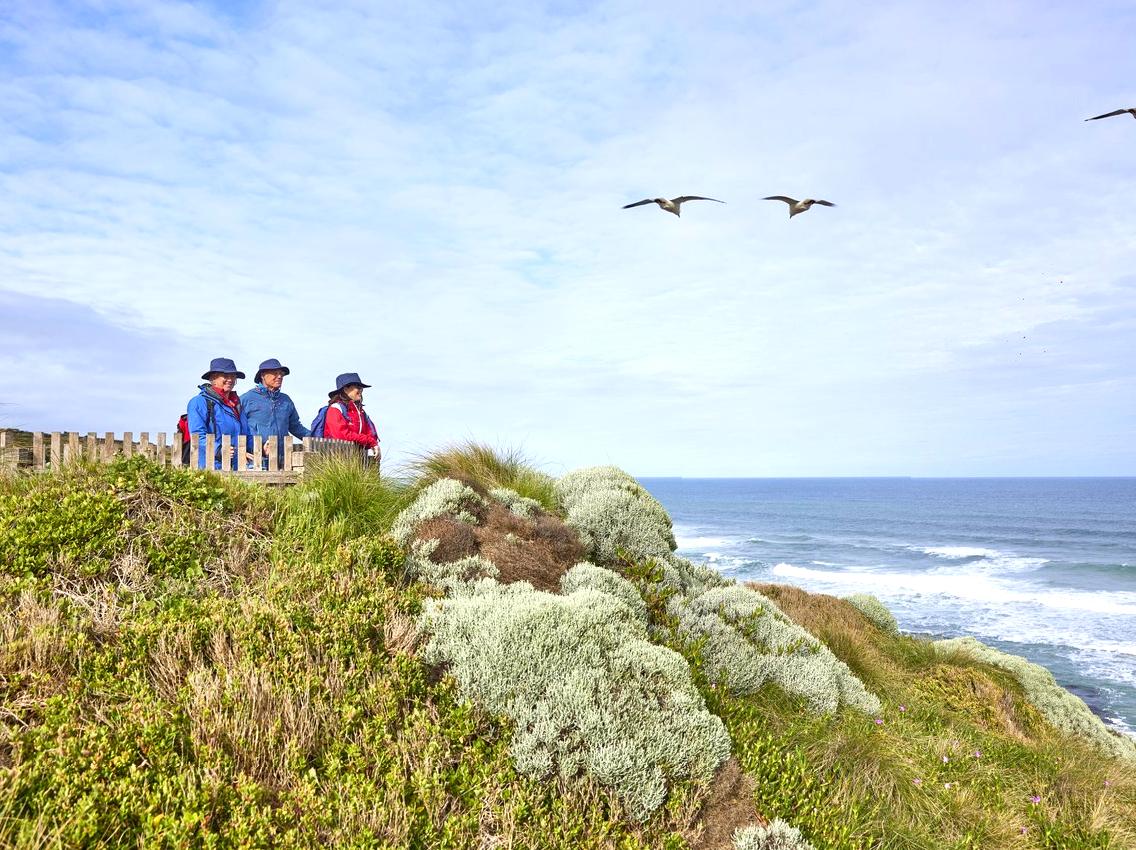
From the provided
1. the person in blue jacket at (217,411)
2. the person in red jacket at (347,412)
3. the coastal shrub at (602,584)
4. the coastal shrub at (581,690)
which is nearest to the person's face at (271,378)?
the person in blue jacket at (217,411)

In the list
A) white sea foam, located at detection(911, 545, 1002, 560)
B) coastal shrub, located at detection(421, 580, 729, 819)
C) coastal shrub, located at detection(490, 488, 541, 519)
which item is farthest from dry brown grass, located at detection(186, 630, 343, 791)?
white sea foam, located at detection(911, 545, 1002, 560)

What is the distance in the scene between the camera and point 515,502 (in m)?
8.38

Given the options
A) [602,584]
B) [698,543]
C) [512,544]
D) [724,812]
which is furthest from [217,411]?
[698,543]

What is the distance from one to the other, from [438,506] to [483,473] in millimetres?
1939

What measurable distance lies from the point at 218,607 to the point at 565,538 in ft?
11.7

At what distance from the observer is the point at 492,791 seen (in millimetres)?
3787

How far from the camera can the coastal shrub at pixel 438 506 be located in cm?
695

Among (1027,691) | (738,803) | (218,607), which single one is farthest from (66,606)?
(1027,691)

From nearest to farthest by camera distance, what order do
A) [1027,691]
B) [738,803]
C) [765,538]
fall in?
1. [738,803]
2. [1027,691]
3. [765,538]

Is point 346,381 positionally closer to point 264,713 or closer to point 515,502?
point 515,502

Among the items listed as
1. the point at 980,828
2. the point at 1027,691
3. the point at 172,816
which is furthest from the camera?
the point at 1027,691

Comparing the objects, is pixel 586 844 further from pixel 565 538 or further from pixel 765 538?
pixel 765 538

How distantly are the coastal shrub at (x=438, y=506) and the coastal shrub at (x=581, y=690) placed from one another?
173 centimetres

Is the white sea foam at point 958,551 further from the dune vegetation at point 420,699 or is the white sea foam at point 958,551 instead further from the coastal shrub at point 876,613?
the dune vegetation at point 420,699
